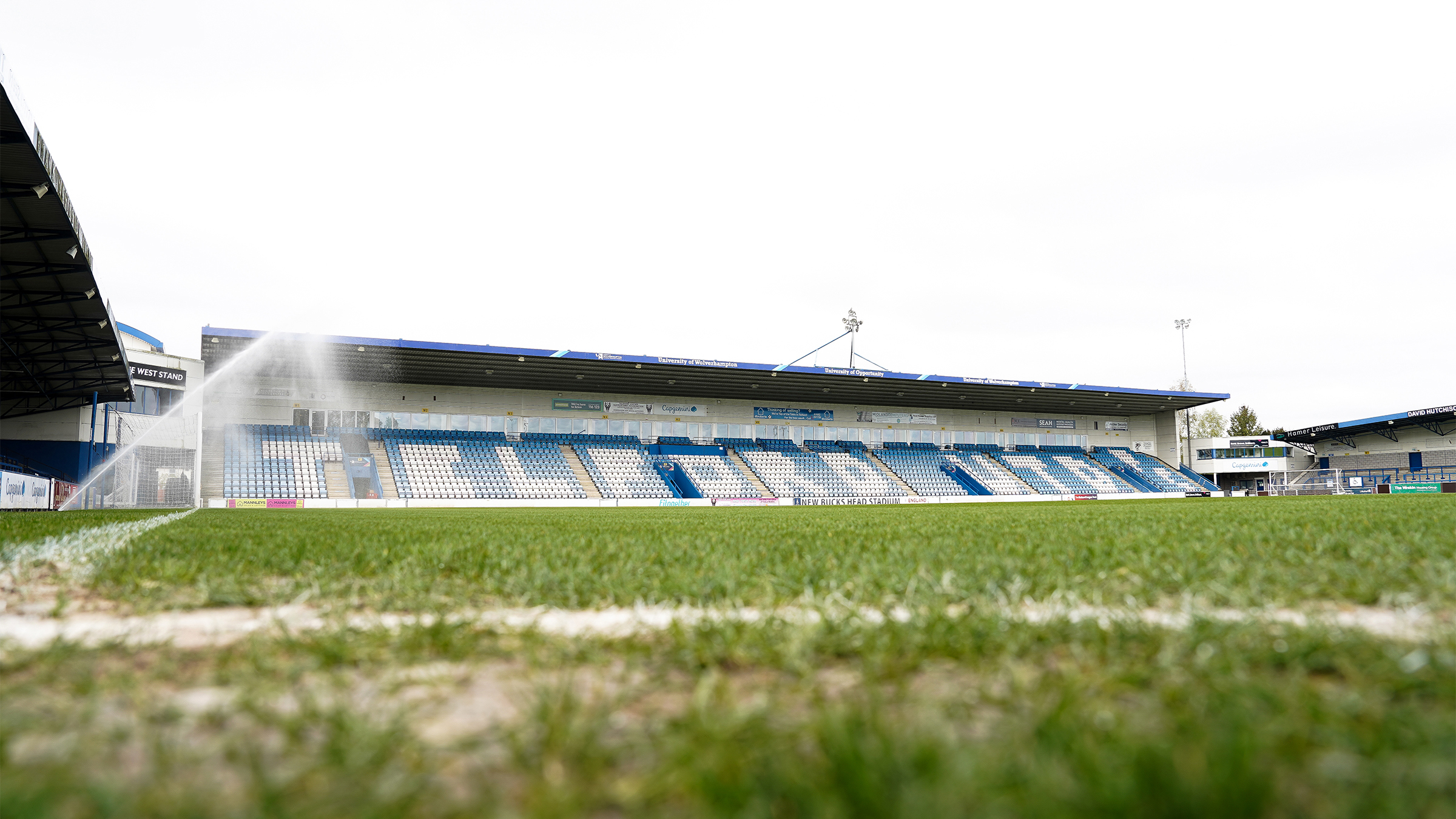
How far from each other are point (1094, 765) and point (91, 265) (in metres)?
18.5

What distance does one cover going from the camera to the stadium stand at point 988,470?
1553 inches

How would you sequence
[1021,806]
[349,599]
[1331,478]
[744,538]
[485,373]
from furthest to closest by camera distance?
[1331,478]
[485,373]
[744,538]
[349,599]
[1021,806]

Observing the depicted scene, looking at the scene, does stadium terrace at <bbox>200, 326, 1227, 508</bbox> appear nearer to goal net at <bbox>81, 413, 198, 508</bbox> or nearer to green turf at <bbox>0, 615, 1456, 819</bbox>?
goal net at <bbox>81, 413, 198, 508</bbox>

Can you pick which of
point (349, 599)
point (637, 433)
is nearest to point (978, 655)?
point (349, 599)

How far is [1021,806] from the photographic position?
908 millimetres

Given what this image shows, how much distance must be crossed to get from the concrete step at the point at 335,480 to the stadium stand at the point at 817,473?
1767cm

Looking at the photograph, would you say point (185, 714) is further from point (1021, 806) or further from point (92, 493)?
point (92, 493)

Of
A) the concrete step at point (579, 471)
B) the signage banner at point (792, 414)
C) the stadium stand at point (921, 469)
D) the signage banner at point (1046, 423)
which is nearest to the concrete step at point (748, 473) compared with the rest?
the signage banner at point (792, 414)

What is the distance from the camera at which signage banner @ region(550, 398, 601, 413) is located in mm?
37094

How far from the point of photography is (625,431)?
3797 centimetres

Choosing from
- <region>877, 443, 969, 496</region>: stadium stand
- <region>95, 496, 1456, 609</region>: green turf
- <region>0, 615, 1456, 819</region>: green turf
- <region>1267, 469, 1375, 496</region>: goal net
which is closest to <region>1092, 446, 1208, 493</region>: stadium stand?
<region>1267, 469, 1375, 496</region>: goal net

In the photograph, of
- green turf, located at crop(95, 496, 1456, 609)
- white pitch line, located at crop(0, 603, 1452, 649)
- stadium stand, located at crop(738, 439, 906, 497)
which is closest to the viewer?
white pitch line, located at crop(0, 603, 1452, 649)

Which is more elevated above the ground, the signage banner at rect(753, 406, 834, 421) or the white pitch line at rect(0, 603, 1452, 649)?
the signage banner at rect(753, 406, 834, 421)

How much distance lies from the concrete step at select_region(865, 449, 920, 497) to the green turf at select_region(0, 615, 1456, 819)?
36474 mm
